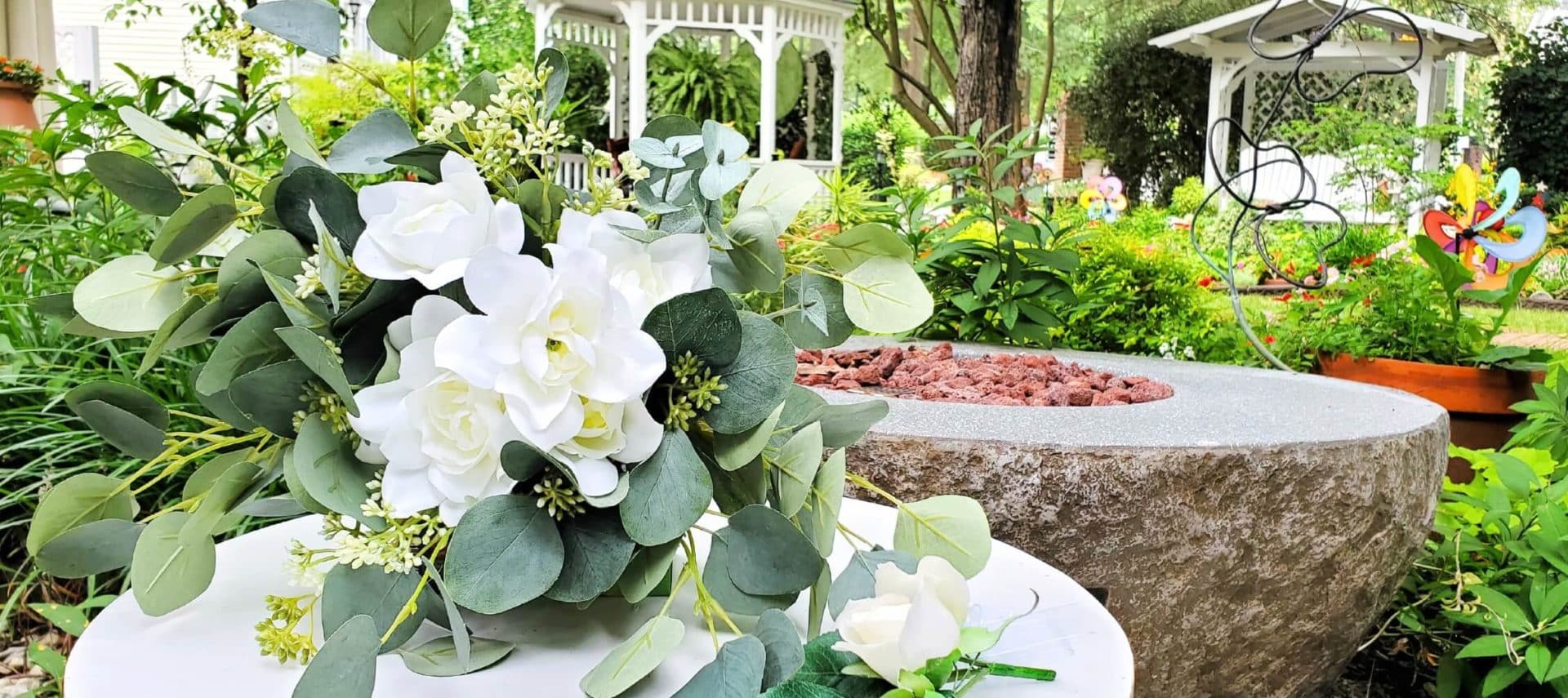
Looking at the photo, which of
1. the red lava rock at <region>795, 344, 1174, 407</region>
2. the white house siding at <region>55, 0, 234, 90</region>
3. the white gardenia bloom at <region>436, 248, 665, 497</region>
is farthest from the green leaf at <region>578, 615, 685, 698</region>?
the white house siding at <region>55, 0, 234, 90</region>

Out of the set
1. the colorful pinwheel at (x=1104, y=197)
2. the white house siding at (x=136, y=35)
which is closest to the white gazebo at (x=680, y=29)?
the colorful pinwheel at (x=1104, y=197)

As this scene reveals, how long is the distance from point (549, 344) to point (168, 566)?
1.00 ft

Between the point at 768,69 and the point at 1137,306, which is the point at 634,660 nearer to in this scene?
the point at 1137,306

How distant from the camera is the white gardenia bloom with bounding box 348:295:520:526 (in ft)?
1.89

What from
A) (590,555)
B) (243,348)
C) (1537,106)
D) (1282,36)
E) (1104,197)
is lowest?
(590,555)

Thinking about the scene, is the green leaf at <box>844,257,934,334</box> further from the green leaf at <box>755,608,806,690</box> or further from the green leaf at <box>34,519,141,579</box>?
the green leaf at <box>34,519,141,579</box>

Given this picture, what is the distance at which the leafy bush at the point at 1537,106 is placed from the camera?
10.2 m

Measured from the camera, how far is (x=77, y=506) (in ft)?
2.35

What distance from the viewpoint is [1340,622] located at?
1487 mm

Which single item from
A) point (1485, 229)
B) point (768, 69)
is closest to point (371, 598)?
point (1485, 229)

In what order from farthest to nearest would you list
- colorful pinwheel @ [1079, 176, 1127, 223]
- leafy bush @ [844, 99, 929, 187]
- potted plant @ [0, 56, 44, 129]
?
1. leafy bush @ [844, 99, 929, 187]
2. colorful pinwheel @ [1079, 176, 1127, 223]
3. potted plant @ [0, 56, 44, 129]

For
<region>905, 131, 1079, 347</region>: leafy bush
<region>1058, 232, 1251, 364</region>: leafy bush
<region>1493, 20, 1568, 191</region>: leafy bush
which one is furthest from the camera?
<region>1493, 20, 1568, 191</region>: leafy bush

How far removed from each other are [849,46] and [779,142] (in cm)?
693

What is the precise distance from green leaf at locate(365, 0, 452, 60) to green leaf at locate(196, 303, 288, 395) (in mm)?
167
